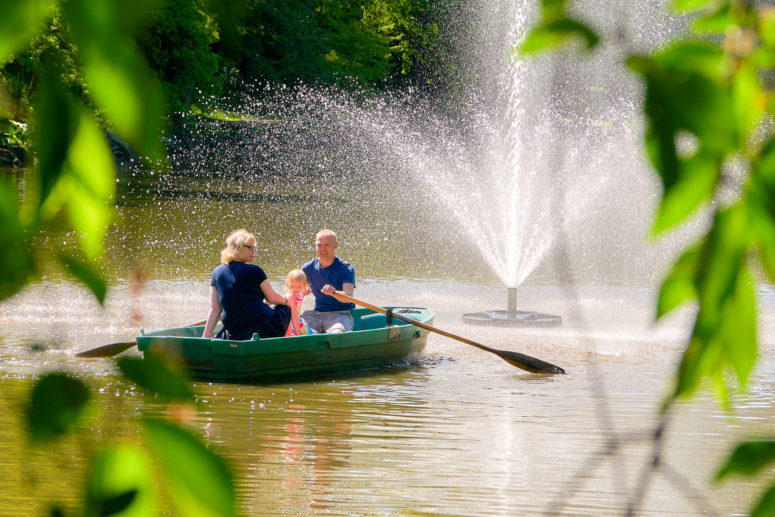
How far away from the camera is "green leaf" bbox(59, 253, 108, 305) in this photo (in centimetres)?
70

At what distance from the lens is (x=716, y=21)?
0.71 metres

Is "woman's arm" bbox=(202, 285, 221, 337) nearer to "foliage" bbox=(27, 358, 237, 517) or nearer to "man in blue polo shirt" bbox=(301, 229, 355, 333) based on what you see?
"man in blue polo shirt" bbox=(301, 229, 355, 333)

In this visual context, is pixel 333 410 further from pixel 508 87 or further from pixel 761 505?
pixel 508 87

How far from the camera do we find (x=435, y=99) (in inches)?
2211

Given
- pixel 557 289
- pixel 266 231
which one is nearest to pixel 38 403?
pixel 557 289

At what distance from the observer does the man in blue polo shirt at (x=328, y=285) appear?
11.2 metres

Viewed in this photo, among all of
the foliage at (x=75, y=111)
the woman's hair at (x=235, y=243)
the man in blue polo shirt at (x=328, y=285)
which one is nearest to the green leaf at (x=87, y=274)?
the foliage at (x=75, y=111)

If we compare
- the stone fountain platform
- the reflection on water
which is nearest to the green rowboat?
the reflection on water

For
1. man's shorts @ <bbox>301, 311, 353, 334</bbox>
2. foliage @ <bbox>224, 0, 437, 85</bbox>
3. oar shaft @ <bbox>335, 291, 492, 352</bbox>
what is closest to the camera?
oar shaft @ <bbox>335, 291, 492, 352</bbox>

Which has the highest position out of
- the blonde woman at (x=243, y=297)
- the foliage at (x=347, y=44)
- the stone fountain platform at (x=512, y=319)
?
the foliage at (x=347, y=44)

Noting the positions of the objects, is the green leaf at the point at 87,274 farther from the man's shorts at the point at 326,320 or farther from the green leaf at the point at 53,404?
the man's shorts at the point at 326,320

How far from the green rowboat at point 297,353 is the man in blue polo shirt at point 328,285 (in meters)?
0.48

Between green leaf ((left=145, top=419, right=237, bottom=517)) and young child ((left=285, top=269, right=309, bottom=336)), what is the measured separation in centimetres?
1042

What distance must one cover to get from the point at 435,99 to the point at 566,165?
78.7 ft
